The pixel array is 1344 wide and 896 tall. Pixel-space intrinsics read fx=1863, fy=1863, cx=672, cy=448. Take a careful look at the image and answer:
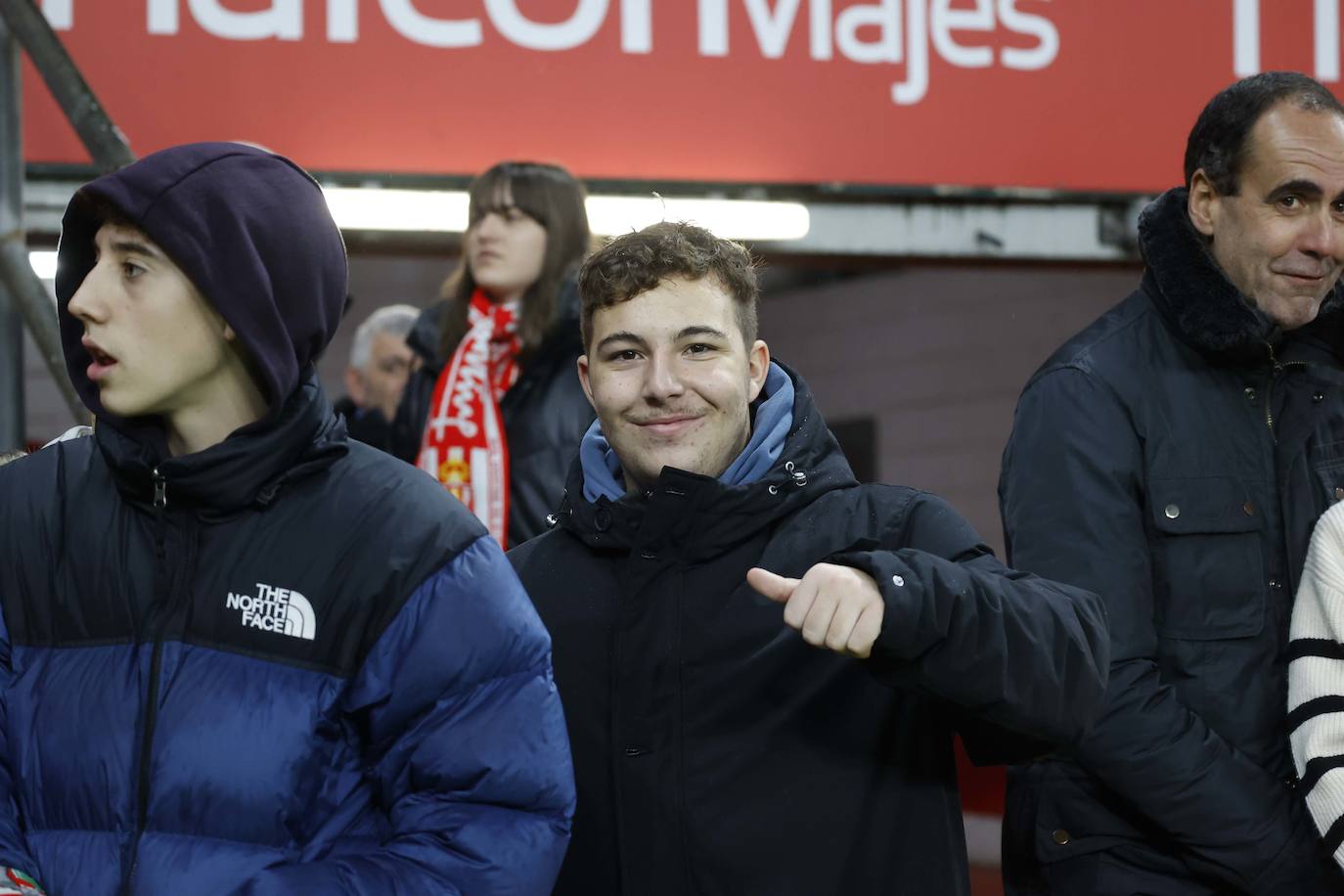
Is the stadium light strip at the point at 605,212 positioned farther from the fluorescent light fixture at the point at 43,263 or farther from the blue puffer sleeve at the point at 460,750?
the blue puffer sleeve at the point at 460,750

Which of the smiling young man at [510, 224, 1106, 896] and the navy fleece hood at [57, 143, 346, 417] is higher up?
the navy fleece hood at [57, 143, 346, 417]

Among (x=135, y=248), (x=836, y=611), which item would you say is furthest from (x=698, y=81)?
(x=836, y=611)

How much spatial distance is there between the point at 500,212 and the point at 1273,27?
7.84 ft

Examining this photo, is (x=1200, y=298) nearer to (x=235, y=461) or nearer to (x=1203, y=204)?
(x=1203, y=204)

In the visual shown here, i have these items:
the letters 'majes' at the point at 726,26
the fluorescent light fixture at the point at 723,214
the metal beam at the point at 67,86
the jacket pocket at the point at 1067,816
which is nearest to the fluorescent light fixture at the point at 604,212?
the fluorescent light fixture at the point at 723,214

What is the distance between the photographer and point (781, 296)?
43.3 feet

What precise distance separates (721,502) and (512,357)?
171 cm

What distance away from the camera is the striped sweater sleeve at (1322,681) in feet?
9.30

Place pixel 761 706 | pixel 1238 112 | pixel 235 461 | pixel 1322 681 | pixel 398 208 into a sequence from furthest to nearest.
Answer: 1. pixel 398 208
2. pixel 1238 112
3. pixel 1322 681
4. pixel 761 706
5. pixel 235 461

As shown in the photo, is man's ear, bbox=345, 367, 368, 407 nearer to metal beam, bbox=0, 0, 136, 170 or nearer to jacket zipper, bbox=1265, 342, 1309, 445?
metal beam, bbox=0, 0, 136, 170

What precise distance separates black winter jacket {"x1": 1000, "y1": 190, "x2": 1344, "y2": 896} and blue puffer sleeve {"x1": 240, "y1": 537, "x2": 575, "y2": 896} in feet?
3.69

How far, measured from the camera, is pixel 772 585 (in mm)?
2248

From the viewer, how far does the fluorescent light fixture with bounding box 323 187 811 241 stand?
4816 mm

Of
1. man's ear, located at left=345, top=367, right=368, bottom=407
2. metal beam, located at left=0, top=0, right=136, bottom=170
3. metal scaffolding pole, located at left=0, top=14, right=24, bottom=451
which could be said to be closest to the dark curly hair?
metal beam, located at left=0, top=0, right=136, bottom=170
